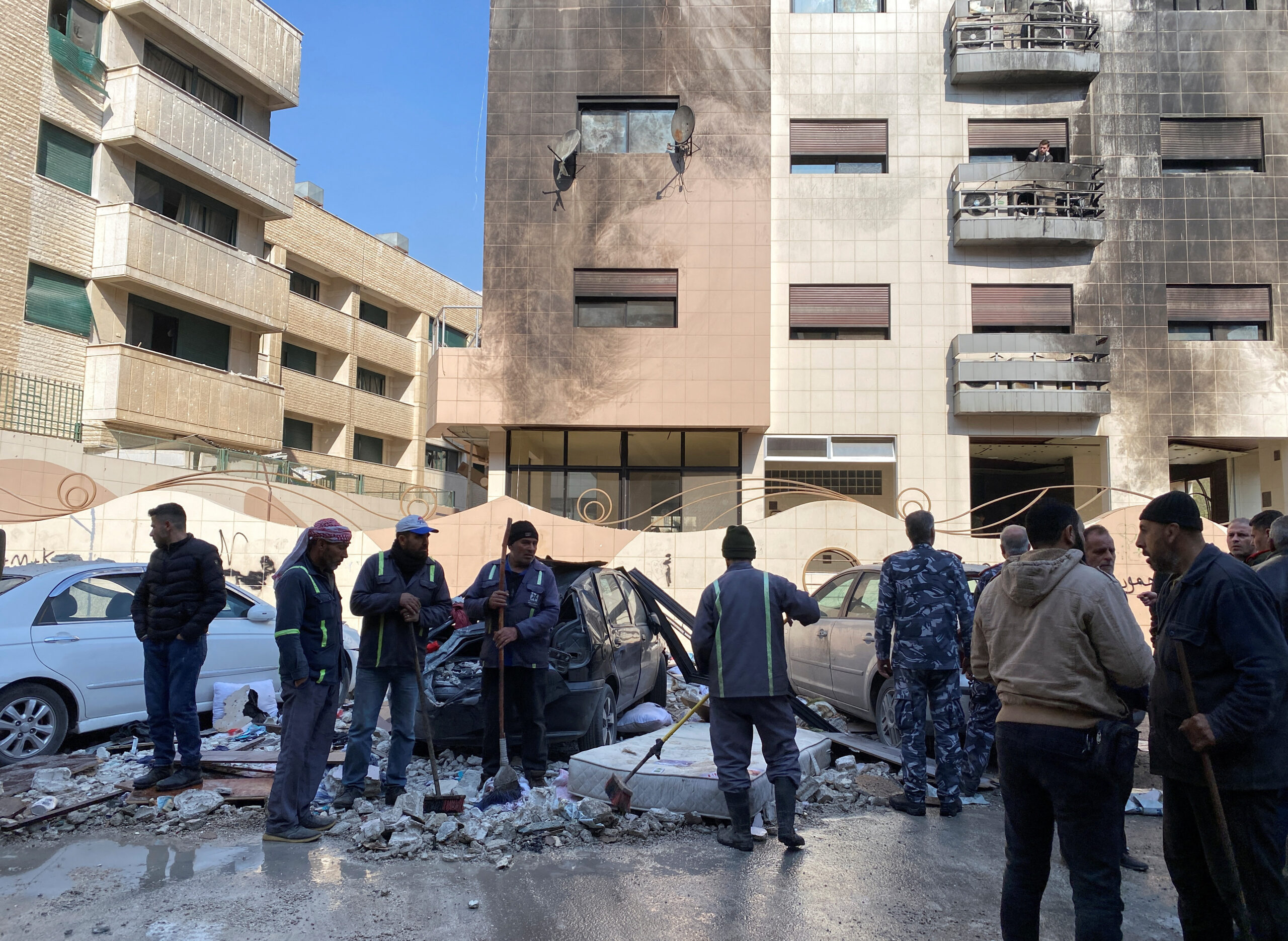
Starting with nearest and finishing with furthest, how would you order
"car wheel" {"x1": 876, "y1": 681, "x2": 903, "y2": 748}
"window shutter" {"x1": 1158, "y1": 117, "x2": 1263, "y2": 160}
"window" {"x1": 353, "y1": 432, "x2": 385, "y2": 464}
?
"car wheel" {"x1": 876, "y1": 681, "x2": 903, "y2": 748} → "window shutter" {"x1": 1158, "y1": 117, "x2": 1263, "y2": 160} → "window" {"x1": 353, "y1": 432, "x2": 385, "y2": 464}

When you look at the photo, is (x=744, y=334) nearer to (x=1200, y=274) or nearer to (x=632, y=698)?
(x=1200, y=274)

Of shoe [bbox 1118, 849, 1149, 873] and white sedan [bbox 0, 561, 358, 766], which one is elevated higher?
white sedan [bbox 0, 561, 358, 766]

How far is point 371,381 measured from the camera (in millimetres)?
36125

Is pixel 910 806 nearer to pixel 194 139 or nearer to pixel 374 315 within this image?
pixel 194 139

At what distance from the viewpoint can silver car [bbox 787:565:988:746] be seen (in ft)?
25.6

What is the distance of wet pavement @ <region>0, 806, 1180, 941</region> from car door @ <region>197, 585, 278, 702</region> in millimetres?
2932

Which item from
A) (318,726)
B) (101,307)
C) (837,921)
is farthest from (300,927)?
(101,307)

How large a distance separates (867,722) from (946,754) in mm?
3101

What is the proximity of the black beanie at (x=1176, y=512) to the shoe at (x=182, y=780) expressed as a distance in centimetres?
598

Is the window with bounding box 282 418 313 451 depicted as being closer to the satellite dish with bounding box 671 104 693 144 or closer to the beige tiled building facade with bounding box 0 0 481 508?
the beige tiled building facade with bounding box 0 0 481 508

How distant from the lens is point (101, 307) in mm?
21719

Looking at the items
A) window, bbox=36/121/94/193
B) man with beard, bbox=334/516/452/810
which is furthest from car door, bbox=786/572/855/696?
window, bbox=36/121/94/193

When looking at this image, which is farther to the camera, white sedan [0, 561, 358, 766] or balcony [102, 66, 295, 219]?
balcony [102, 66, 295, 219]

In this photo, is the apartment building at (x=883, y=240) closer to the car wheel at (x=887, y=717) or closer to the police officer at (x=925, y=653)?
the car wheel at (x=887, y=717)
